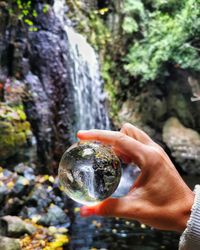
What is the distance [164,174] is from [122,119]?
9117 millimetres

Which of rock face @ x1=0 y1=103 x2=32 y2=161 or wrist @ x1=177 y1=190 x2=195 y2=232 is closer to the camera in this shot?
wrist @ x1=177 y1=190 x2=195 y2=232

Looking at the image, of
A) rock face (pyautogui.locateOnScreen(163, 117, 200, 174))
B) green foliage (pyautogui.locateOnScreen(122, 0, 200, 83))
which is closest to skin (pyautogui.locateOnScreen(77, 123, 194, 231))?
green foliage (pyautogui.locateOnScreen(122, 0, 200, 83))

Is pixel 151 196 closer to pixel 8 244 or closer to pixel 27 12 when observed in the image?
pixel 8 244

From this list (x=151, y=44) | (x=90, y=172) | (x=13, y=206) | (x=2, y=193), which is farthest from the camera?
(x=151, y=44)

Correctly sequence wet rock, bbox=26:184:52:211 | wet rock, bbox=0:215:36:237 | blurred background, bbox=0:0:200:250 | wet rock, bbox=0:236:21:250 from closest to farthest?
wet rock, bbox=0:236:21:250
wet rock, bbox=0:215:36:237
blurred background, bbox=0:0:200:250
wet rock, bbox=26:184:52:211

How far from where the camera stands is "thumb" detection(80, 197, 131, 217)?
1172mm

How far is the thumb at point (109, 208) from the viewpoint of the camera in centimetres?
117

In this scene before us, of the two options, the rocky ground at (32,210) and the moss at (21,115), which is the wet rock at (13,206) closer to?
the rocky ground at (32,210)

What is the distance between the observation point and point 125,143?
1.21 meters

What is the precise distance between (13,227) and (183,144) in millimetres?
7040

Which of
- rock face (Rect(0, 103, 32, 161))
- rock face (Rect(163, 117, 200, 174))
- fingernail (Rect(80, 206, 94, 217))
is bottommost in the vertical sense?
rock face (Rect(163, 117, 200, 174))

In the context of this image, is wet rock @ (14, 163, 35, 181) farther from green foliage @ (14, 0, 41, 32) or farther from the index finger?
the index finger

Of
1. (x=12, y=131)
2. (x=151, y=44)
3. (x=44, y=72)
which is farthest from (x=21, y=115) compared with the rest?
(x=151, y=44)

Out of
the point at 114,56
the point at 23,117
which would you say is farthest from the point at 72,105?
the point at 114,56
